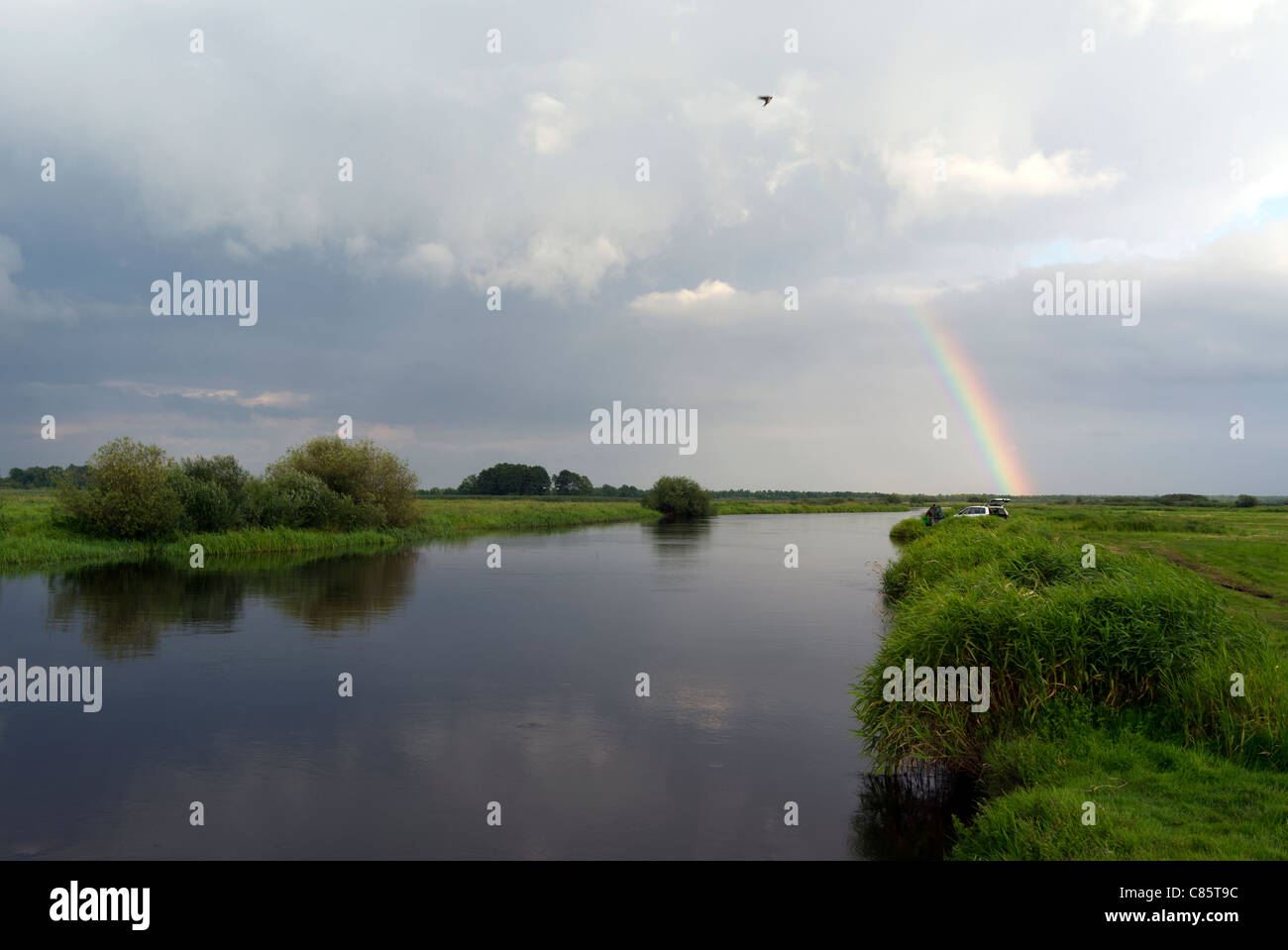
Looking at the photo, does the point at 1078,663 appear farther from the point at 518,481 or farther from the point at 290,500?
the point at 518,481

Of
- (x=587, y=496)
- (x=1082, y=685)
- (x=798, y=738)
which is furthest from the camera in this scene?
(x=587, y=496)

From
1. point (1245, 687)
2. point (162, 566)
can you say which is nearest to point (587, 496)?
point (162, 566)

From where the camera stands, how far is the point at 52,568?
33531mm

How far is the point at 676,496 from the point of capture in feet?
396

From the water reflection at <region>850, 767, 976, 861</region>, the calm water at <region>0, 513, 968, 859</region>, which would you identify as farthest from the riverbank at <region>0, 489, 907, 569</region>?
the water reflection at <region>850, 767, 976, 861</region>

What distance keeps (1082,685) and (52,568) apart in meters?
39.1

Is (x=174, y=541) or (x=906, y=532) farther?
(x=906, y=532)

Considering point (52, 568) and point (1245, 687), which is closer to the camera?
point (1245, 687)

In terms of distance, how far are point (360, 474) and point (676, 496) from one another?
70303mm

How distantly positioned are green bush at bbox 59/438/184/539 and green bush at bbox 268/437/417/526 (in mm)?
11900

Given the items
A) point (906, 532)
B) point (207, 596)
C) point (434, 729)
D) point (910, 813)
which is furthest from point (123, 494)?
point (906, 532)
